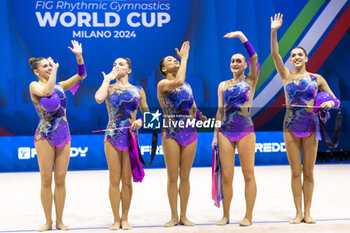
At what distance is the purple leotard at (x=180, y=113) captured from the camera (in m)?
4.52

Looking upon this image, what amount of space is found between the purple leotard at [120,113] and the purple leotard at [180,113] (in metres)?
0.33

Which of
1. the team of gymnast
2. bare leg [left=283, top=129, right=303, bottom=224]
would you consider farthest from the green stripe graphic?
bare leg [left=283, top=129, right=303, bottom=224]

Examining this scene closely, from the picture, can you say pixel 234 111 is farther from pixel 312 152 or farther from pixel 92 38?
pixel 92 38

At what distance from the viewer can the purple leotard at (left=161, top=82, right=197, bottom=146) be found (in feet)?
14.8

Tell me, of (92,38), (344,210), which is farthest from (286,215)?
(92,38)

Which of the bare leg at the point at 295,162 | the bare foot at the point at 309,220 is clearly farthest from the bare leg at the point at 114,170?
the bare foot at the point at 309,220

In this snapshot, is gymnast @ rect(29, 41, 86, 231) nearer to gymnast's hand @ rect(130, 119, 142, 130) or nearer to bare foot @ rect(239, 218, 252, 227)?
gymnast's hand @ rect(130, 119, 142, 130)

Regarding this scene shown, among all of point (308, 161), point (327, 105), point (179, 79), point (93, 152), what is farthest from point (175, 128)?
point (93, 152)

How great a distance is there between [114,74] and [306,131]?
6.12ft

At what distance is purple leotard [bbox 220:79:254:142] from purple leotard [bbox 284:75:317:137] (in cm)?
44

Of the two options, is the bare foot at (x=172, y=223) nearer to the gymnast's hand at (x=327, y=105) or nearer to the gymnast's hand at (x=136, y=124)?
the gymnast's hand at (x=136, y=124)

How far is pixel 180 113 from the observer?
14.9 feet

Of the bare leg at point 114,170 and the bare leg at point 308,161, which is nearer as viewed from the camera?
the bare leg at point 114,170

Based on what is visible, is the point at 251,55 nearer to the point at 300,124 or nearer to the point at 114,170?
the point at 300,124
